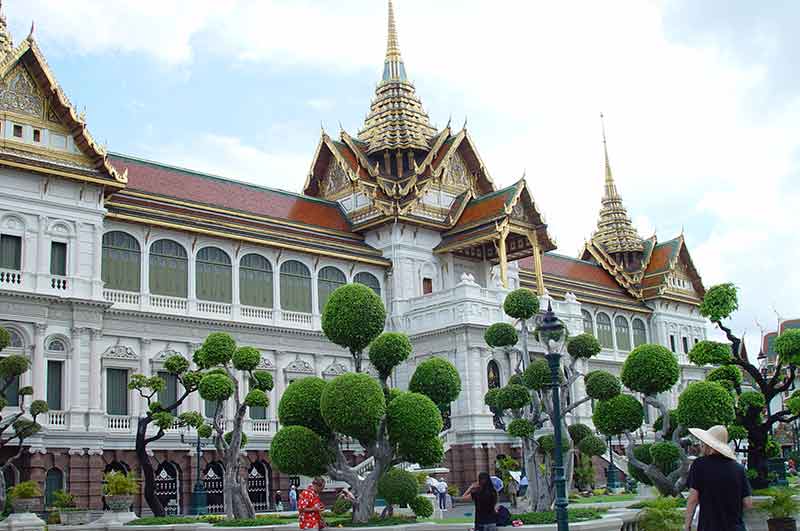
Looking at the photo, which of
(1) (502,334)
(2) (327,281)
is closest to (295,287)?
(2) (327,281)

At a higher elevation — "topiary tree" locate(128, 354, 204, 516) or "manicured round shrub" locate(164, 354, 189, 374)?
"manicured round shrub" locate(164, 354, 189, 374)

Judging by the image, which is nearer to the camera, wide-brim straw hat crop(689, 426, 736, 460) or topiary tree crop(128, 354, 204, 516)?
wide-brim straw hat crop(689, 426, 736, 460)

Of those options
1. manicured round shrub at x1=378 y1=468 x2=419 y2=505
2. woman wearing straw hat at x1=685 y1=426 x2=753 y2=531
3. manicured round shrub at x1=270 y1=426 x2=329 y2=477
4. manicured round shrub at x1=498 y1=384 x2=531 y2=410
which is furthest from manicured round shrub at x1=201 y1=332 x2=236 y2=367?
woman wearing straw hat at x1=685 y1=426 x2=753 y2=531

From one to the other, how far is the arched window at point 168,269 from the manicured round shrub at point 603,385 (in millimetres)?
18744

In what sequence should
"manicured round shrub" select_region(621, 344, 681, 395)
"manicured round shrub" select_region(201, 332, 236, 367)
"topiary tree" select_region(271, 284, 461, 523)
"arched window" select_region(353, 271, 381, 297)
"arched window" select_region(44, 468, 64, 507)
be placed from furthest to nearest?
"arched window" select_region(353, 271, 381, 297) → "arched window" select_region(44, 468, 64, 507) → "manicured round shrub" select_region(201, 332, 236, 367) → "manicured round shrub" select_region(621, 344, 681, 395) → "topiary tree" select_region(271, 284, 461, 523)

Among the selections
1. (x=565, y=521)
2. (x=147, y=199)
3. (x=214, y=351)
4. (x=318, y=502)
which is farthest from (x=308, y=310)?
(x=565, y=521)

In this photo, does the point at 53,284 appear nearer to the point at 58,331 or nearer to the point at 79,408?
the point at 58,331

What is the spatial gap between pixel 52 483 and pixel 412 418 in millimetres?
15987

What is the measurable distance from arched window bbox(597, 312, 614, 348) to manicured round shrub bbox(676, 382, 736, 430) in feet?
109

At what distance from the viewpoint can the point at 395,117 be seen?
170ft

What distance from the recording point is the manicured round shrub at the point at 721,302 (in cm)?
2848

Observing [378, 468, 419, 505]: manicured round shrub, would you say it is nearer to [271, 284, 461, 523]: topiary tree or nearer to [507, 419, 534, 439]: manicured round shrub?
[271, 284, 461, 523]: topiary tree

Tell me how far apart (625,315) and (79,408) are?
121 ft

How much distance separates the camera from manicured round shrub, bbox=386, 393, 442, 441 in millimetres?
20312
